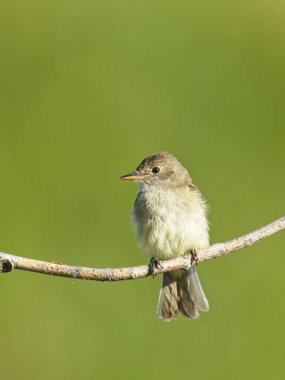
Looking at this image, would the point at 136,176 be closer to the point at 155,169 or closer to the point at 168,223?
the point at 155,169

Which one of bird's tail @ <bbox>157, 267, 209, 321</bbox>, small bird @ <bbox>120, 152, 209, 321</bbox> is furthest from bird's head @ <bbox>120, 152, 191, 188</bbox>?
bird's tail @ <bbox>157, 267, 209, 321</bbox>

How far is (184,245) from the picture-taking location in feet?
18.3

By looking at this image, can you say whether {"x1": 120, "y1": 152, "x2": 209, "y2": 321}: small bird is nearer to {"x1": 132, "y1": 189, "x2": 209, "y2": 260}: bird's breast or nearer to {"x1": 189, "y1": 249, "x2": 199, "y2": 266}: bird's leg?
{"x1": 132, "y1": 189, "x2": 209, "y2": 260}: bird's breast

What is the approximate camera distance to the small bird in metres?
5.63

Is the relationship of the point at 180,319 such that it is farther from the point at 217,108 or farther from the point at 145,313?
the point at 217,108

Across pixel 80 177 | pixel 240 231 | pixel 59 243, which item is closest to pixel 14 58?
Answer: pixel 80 177

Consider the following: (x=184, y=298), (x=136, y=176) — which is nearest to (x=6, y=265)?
(x=136, y=176)

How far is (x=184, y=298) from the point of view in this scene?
19.5 ft

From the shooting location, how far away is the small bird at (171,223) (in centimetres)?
563


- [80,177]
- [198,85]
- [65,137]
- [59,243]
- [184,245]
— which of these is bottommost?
[184,245]

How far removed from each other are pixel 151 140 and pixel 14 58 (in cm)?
168

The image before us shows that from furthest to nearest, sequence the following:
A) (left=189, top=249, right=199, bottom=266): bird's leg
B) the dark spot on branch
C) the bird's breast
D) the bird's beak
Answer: the bird's beak < the bird's breast < (left=189, top=249, right=199, bottom=266): bird's leg < the dark spot on branch

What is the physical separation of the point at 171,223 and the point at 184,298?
55 centimetres

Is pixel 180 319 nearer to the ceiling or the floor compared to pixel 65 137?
nearer to the floor
